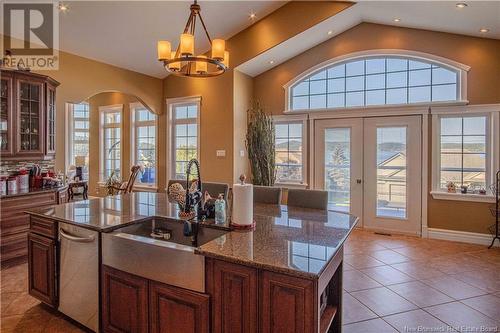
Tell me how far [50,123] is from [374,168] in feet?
17.7

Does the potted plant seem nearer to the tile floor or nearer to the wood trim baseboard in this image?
the tile floor

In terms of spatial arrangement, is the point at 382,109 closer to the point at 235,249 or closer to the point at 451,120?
the point at 451,120

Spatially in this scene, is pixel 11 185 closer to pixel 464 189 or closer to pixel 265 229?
pixel 265 229

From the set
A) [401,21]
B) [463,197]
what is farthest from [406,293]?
[401,21]

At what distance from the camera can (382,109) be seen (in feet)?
17.3

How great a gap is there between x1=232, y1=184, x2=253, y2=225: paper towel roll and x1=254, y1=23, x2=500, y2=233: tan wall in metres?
4.21

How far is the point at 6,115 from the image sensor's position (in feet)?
12.4

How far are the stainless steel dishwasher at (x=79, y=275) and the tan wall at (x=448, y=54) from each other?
199 inches

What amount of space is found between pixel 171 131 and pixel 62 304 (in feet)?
15.2

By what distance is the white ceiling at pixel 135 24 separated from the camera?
166 inches

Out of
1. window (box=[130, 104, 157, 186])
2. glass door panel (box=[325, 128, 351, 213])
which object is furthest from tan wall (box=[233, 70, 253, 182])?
window (box=[130, 104, 157, 186])

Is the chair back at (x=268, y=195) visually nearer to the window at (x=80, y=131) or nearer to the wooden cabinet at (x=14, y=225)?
the wooden cabinet at (x=14, y=225)

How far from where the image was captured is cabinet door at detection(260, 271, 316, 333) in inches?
55.6

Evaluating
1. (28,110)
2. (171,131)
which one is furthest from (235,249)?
(171,131)
